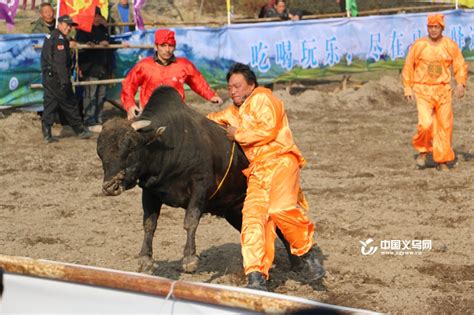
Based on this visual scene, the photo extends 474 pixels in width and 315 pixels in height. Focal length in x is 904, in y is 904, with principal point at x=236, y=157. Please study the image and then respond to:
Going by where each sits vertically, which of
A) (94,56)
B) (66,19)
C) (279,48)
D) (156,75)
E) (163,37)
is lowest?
(279,48)

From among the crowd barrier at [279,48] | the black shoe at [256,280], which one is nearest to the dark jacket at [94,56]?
the crowd barrier at [279,48]

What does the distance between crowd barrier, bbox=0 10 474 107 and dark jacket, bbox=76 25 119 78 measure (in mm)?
504

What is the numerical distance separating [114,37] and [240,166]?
9.15 m

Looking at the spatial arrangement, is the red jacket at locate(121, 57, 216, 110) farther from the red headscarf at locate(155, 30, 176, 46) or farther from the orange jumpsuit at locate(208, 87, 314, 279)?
the orange jumpsuit at locate(208, 87, 314, 279)

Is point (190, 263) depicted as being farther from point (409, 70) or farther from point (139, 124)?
point (409, 70)

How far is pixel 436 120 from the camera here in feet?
38.3

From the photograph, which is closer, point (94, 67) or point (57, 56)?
point (57, 56)

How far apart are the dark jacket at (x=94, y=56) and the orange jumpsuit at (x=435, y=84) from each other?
5.69 meters

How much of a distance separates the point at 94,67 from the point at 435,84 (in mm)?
6079

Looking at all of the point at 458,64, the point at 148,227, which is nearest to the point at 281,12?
the point at 458,64

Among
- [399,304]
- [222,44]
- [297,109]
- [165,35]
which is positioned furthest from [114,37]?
[399,304]

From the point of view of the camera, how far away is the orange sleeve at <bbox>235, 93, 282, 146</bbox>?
6.61 metres

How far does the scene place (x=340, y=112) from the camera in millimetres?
16406

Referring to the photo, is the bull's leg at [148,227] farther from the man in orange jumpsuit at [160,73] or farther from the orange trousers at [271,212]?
the man in orange jumpsuit at [160,73]
